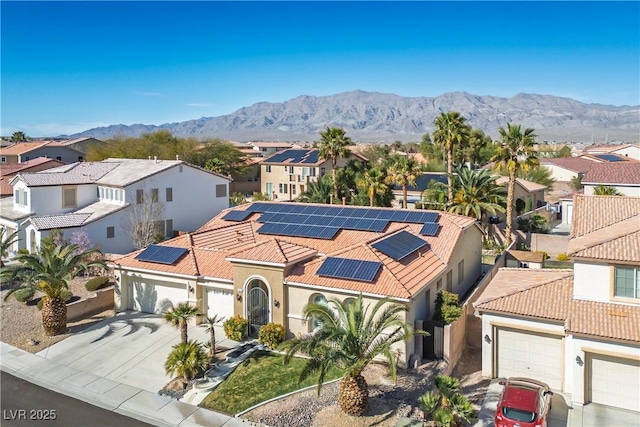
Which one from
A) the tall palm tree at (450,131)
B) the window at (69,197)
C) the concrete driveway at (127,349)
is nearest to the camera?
the concrete driveway at (127,349)

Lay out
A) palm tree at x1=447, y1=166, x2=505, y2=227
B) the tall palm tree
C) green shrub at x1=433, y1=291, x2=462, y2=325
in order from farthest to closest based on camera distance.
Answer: the tall palm tree, palm tree at x1=447, y1=166, x2=505, y2=227, green shrub at x1=433, y1=291, x2=462, y2=325

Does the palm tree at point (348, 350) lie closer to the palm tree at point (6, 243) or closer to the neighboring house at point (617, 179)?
the palm tree at point (6, 243)

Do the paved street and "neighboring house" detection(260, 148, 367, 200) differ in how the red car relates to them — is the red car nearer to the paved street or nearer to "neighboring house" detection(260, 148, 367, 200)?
the paved street

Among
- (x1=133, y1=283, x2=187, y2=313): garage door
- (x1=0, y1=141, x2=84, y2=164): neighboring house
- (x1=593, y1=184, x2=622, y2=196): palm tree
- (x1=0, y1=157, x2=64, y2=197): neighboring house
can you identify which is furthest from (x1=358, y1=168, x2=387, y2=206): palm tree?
(x1=0, y1=141, x2=84, y2=164): neighboring house

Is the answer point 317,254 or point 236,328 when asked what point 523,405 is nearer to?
point 317,254

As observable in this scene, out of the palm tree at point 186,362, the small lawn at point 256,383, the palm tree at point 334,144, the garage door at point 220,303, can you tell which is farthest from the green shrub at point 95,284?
the palm tree at point 334,144

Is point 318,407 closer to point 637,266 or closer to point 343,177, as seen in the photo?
point 637,266
